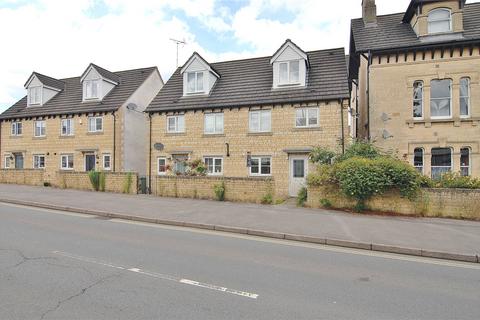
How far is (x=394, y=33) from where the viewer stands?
17.0 meters

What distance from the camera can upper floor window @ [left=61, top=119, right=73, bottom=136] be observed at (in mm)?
24414

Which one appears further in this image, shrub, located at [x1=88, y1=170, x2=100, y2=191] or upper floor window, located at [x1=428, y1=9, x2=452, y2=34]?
shrub, located at [x1=88, y1=170, x2=100, y2=191]

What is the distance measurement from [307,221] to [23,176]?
783 inches

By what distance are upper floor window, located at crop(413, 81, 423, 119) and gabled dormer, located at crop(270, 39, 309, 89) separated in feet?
19.2

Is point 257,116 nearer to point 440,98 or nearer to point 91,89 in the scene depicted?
point 440,98

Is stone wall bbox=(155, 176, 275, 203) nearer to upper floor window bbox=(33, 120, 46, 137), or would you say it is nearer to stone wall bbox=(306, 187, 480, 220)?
stone wall bbox=(306, 187, 480, 220)

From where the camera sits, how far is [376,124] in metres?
16.1

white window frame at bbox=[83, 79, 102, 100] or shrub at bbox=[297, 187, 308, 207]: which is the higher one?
white window frame at bbox=[83, 79, 102, 100]

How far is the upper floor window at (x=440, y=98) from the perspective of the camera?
611 inches

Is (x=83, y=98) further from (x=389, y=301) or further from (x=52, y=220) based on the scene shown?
(x=389, y=301)

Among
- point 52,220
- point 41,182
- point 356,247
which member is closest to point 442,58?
point 356,247

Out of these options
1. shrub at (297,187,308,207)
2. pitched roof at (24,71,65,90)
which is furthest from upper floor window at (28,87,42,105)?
shrub at (297,187,308,207)

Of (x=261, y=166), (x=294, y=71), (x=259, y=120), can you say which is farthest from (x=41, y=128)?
(x=294, y=71)

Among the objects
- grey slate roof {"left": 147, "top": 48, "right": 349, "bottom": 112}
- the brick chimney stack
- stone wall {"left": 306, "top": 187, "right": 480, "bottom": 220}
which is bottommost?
stone wall {"left": 306, "top": 187, "right": 480, "bottom": 220}
